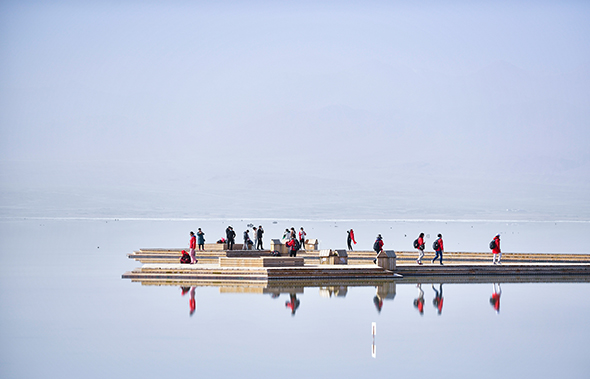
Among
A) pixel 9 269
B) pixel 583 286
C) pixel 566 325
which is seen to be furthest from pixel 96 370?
pixel 9 269

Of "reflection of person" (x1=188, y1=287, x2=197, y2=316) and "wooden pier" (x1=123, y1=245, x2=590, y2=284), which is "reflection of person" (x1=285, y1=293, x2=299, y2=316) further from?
"wooden pier" (x1=123, y1=245, x2=590, y2=284)

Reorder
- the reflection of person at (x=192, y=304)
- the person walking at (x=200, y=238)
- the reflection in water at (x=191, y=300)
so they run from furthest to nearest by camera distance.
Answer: the person walking at (x=200, y=238) → the reflection in water at (x=191, y=300) → the reflection of person at (x=192, y=304)

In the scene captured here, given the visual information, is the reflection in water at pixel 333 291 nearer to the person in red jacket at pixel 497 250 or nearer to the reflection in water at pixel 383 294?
the reflection in water at pixel 383 294

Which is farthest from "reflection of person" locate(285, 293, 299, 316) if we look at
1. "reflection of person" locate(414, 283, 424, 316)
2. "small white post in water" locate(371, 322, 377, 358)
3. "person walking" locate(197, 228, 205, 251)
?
"person walking" locate(197, 228, 205, 251)

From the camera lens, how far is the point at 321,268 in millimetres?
34406

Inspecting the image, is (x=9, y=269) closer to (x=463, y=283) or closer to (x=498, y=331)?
(x=463, y=283)

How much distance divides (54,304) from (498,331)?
15104 mm

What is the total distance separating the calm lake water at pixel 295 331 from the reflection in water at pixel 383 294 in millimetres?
71

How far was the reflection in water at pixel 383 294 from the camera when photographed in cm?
2912

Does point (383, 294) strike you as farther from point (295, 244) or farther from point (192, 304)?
point (295, 244)

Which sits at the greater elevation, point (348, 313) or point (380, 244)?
point (380, 244)

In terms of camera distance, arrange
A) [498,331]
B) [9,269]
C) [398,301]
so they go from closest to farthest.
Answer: [498,331] → [398,301] → [9,269]

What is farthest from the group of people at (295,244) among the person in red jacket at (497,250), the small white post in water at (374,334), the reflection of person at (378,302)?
the small white post in water at (374,334)

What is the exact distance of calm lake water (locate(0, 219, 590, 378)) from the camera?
20750 millimetres
